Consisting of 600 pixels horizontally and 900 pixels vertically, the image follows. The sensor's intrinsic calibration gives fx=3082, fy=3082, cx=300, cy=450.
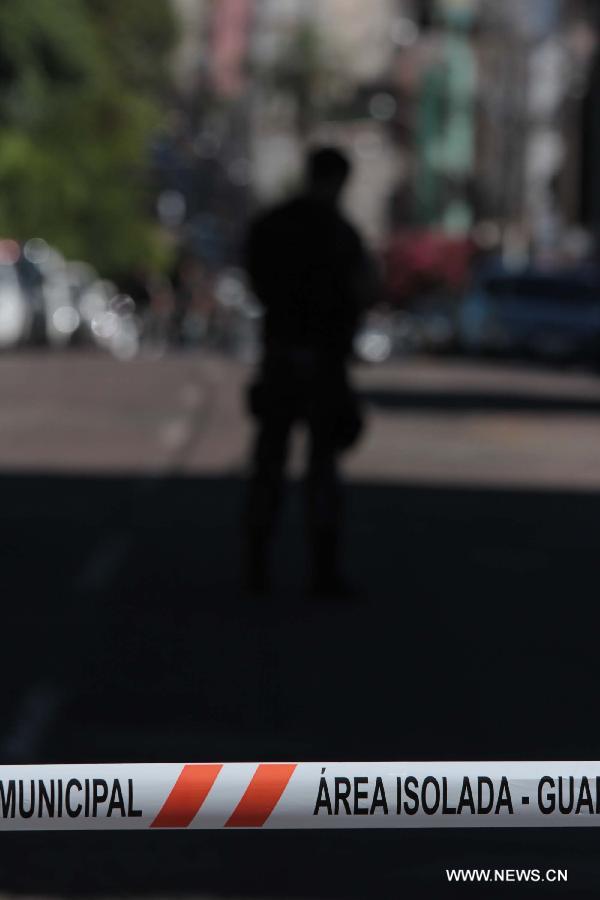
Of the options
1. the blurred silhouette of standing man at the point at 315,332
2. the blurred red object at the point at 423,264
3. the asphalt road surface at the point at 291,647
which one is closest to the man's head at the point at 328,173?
the blurred silhouette of standing man at the point at 315,332

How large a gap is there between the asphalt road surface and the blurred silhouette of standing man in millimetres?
383

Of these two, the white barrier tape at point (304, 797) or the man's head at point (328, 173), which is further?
the man's head at point (328, 173)

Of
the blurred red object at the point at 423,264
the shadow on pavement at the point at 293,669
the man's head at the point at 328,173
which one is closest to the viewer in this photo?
the shadow on pavement at the point at 293,669

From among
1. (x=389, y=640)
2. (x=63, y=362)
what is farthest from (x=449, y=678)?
(x=63, y=362)

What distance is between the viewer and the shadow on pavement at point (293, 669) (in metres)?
6.22

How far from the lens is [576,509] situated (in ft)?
54.2

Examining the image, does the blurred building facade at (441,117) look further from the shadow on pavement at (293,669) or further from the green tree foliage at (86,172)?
the shadow on pavement at (293,669)

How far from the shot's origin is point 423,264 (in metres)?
110

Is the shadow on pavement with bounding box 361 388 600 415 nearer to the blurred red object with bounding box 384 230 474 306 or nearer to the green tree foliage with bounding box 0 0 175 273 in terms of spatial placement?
the green tree foliage with bounding box 0 0 175 273

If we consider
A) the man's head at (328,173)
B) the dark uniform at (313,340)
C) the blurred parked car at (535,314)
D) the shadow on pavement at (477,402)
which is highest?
the man's head at (328,173)

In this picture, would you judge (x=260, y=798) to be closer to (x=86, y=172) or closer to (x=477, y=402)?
(x=477, y=402)

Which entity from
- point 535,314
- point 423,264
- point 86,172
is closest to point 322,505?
point 535,314

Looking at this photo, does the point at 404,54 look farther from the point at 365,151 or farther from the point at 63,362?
the point at 63,362

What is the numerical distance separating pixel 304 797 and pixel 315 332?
23.7 ft
